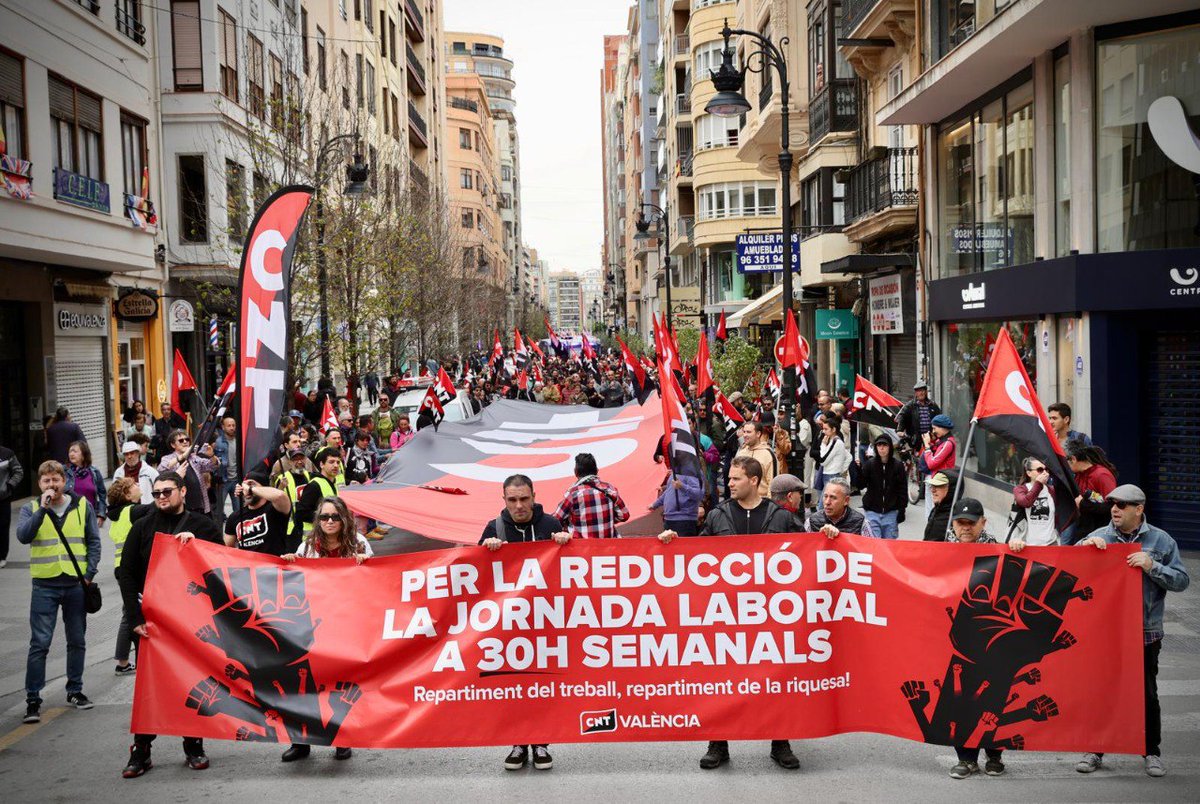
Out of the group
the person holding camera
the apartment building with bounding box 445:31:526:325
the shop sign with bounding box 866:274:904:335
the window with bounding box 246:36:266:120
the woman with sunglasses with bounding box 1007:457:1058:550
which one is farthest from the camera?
the apartment building with bounding box 445:31:526:325

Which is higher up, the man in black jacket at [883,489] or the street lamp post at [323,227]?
the street lamp post at [323,227]

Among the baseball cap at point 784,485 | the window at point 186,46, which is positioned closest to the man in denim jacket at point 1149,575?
the baseball cap at point 784,485

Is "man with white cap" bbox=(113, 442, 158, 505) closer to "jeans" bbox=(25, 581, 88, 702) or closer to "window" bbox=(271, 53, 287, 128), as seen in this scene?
"jeans" bbox=(25, 581, 88, 702)

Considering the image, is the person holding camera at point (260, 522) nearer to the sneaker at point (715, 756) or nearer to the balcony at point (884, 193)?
the sneaker at point (715, 756)

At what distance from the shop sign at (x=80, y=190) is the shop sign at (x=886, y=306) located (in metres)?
16.3

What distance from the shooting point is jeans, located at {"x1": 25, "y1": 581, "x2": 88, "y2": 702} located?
8.04 meters

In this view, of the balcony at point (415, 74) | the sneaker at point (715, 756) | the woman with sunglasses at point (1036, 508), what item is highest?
the balcony at point (415, 74)

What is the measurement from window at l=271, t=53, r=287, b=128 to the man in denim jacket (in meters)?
22.6

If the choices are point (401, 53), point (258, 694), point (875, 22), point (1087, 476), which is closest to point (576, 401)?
point (875, 22)

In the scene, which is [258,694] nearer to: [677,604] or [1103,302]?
[677,604]

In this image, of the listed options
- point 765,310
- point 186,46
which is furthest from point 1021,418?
point 765,310

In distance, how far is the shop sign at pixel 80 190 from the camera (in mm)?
20984

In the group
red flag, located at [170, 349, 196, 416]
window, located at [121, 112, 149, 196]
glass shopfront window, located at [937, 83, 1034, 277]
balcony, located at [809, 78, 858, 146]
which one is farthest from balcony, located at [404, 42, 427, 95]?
red flag, located at [170, 349, 196, 416]

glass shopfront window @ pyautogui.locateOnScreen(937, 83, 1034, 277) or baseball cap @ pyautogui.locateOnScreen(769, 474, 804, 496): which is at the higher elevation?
glass shopfront window @ pyautogui.locateOnScreen(937, 83, 1034, 277)
